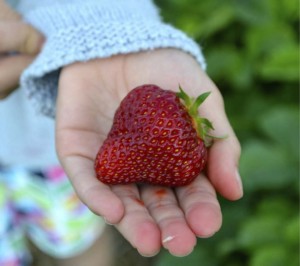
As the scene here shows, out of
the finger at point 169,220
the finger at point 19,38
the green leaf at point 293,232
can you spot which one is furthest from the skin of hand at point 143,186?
the green leaf at point 293,232

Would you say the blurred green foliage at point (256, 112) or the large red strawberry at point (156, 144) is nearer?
the large red strawberry at point (156, 144)

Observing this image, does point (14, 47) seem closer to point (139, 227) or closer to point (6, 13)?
point (6, 13)

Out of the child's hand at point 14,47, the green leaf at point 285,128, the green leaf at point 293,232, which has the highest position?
the child's hand at point 14,47

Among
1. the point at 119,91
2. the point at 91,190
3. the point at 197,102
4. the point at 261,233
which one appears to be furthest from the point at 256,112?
the point at 91,190

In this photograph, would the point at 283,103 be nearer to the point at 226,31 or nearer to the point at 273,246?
the point at 226,31

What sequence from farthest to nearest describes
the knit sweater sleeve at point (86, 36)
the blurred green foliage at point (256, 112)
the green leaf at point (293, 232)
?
the blurred green foliage at point (256, 112), the green leaf at point (293, 232), the knit sweater sleeve at point (86, 36)

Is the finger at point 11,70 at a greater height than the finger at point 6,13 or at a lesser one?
lesser

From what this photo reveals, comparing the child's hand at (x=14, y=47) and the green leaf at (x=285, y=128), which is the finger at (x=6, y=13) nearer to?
the child's hand at (x=14, y=47)

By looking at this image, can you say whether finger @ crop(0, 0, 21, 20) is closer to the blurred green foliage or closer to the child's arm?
the child's arm
